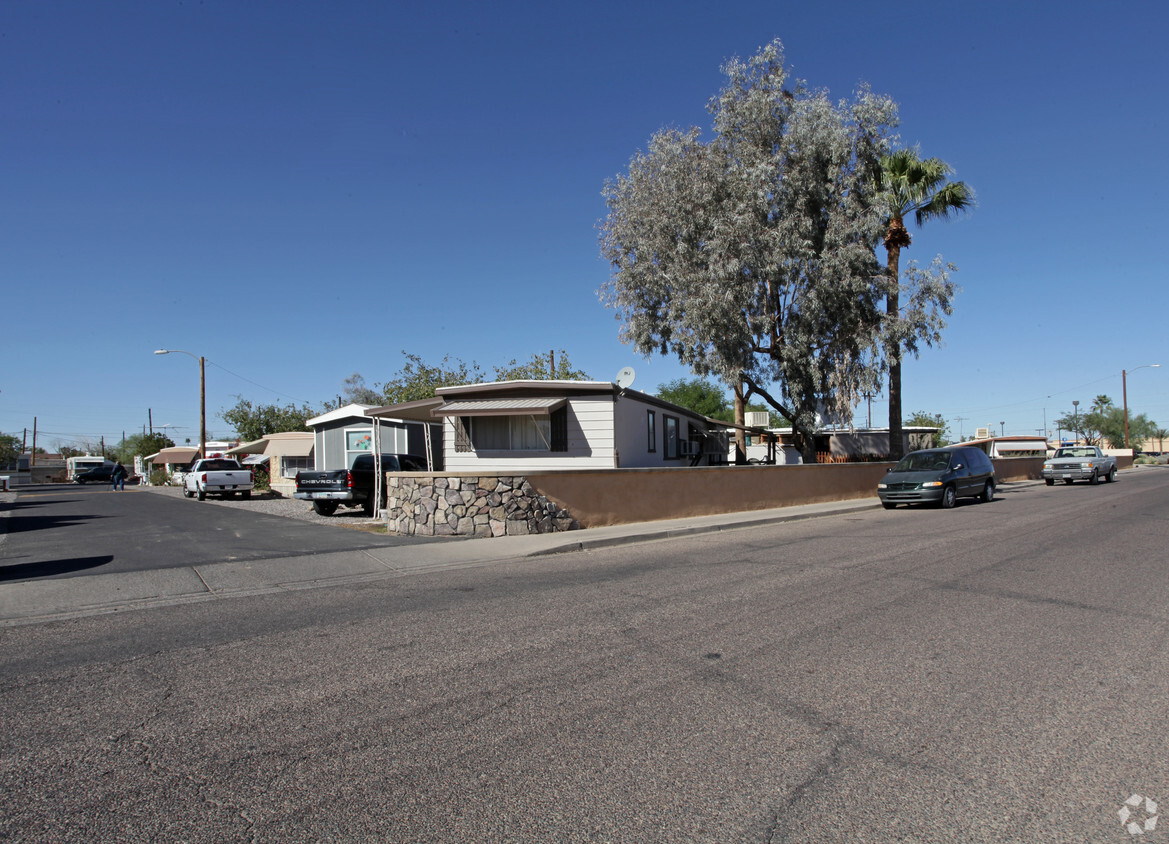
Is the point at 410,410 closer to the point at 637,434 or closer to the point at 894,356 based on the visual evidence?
the point at 637,434

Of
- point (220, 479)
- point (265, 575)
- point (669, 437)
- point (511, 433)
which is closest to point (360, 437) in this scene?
point (220, 479)

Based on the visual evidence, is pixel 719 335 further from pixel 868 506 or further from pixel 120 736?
pixel 120 736

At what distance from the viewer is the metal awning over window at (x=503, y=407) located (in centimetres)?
1803

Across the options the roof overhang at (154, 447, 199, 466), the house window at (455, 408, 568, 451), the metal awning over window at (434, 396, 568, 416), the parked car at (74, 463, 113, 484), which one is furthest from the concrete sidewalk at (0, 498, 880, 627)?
the roof overhang at (154, 447, 199, 466)

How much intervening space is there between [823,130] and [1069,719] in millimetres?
22167

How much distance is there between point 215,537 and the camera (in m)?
14.2

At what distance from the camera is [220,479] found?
1158 inches

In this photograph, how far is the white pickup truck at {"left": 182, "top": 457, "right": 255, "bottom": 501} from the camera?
29219mm

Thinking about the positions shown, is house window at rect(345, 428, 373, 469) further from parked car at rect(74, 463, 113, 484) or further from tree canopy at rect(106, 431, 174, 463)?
tree canopy at rect(106, 431, 174, 463)

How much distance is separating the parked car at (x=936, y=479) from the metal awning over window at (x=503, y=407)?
9.34 m

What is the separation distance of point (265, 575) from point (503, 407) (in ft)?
29.8

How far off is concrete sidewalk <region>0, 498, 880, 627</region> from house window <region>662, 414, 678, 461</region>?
8.61 meters

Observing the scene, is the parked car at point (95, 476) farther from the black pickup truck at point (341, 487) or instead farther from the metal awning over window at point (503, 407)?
the metal awning over window at point (503, 407)

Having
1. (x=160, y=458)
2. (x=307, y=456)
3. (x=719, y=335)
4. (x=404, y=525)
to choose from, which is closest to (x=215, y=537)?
(x=404, y=525)
